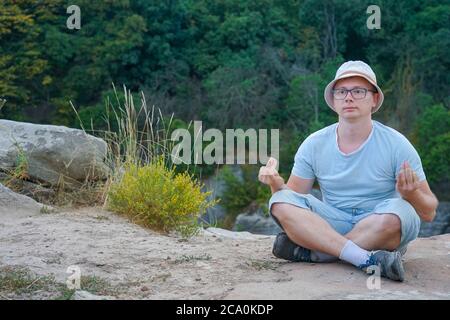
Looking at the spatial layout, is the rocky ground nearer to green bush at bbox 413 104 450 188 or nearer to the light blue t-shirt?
the light blue t-shirt

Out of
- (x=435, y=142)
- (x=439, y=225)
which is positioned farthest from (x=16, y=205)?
(x=435, y=142)

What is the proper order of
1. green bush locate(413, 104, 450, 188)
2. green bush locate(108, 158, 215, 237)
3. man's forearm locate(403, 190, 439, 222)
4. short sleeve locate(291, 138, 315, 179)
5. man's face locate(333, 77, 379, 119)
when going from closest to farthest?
man's forearm locate(403, 190, 439, 222), man's face locate(333, 77, 379, 119), short sleeve locate(291, 138, 315, 179), green bush locate(108, 158, 215, 237), green bush locate(413, 104, 450, 188)

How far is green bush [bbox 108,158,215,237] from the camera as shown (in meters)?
4.83

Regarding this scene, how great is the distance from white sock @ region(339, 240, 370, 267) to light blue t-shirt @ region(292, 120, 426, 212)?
0.27 metres

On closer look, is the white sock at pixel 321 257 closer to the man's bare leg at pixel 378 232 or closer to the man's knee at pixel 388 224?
the man's bare leg at pixel 378 232

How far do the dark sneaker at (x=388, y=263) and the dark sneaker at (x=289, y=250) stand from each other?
0.36m

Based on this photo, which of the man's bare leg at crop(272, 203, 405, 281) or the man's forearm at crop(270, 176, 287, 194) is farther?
the man's forearm at crop(270, 176, 287, 194)

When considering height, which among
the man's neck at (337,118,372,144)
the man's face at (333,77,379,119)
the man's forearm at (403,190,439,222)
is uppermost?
the man's face at (333,77,379,119)

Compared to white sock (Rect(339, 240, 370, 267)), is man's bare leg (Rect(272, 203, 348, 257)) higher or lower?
higher

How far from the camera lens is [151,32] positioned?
2086 centimetres

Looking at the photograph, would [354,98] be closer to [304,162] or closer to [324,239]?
[304,162]

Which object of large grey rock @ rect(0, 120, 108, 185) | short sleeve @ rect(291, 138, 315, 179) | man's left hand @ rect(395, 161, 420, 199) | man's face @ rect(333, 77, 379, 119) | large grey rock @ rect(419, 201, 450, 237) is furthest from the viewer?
large grey rock @ rect(419, 201, 450, 237)

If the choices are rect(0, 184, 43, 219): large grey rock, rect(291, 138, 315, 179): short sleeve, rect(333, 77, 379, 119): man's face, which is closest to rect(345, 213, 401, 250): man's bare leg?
rect(291, 138, 315, 179): short sleeve
